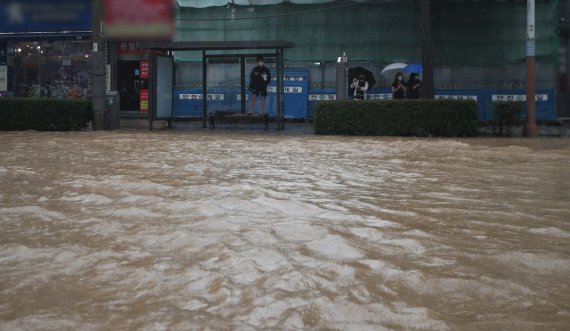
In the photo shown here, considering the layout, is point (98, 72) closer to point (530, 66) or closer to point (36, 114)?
point (36, 114)

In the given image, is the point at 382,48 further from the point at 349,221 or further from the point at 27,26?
the point at 349,221

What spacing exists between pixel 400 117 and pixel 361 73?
21.4 feet

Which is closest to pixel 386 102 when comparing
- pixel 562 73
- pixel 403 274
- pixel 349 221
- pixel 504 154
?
pixel 504 154

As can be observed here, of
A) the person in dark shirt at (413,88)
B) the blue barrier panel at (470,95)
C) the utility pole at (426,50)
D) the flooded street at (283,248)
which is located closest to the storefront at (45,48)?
the person in dark shirt at (413,88)

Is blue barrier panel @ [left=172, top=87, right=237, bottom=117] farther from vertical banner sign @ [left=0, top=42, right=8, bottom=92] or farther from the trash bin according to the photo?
vertical banner sign @ [left=0, top=42, right=8, bottom=92]

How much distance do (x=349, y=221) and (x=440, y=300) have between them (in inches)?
76.1

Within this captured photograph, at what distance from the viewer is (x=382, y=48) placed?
2256 cm

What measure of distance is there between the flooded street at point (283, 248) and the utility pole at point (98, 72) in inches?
422

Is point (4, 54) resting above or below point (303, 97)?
above

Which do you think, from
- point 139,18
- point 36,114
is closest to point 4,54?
point 139,18

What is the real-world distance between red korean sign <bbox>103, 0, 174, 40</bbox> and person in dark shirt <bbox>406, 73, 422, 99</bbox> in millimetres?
8377

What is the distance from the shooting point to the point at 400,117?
53.0ft

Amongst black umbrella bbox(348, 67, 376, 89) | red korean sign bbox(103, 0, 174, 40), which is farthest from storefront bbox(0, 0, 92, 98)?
black umbrella bbox(348, 67, 376, 89)

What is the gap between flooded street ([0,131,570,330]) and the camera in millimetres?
3172
